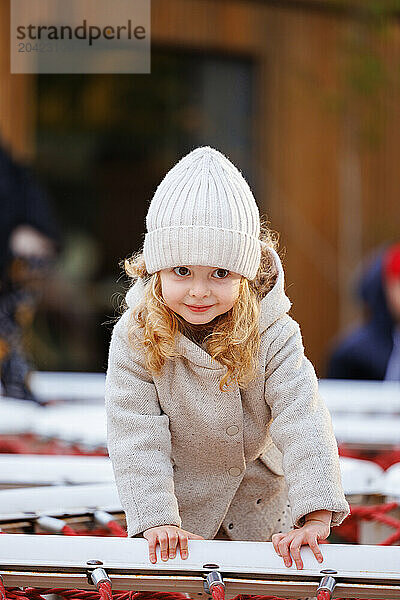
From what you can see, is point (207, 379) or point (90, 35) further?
point (90, 35)

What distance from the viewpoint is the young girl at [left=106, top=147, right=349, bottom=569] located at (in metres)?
1.31

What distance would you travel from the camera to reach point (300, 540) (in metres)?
1.27

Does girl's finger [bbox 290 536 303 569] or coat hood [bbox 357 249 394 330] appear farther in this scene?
coat hood [bbox 357 249 394 330]

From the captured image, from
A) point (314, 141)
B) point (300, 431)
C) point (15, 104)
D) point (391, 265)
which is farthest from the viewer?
point (314, 141)

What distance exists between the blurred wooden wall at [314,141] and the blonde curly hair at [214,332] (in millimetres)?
5225

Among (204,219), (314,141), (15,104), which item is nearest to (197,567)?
(204,219)

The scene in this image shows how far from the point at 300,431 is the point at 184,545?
0.21m

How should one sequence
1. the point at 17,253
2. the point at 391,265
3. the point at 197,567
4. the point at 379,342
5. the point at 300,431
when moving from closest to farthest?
the point at 197,567, the point at 300,431, the point at 17,253, the point at 391,265, the point at 379,342

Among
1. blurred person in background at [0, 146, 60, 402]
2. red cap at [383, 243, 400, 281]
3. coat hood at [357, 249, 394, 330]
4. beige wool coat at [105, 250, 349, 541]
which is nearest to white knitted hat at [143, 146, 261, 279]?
beige wool coat at [105, 250, 349, 541]

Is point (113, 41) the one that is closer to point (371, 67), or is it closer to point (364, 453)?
point (364, 453)

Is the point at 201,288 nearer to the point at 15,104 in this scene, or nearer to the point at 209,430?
the point at 209,430

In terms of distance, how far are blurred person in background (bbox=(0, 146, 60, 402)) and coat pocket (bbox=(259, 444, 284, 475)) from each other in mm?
1796

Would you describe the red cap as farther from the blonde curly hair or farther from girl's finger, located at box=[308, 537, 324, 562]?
girl's finger, located at box=[308, 537, 324, 562]

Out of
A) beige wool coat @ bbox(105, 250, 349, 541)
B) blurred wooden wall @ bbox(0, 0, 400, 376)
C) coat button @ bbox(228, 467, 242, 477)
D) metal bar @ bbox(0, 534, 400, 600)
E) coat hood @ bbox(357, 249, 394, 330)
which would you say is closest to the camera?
metal bar @ bbox(0, 534, 400, 600)
